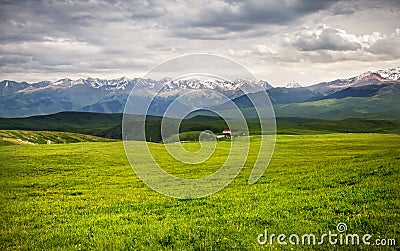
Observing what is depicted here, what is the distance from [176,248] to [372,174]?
1862 cm

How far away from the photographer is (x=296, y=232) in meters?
14.3

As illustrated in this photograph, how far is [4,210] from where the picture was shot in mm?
21672

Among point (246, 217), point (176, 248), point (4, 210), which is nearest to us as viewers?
point (176, 248)

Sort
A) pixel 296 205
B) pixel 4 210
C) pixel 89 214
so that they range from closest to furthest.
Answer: pixel 296 205 < pixel 89 214 < pixel 4 210

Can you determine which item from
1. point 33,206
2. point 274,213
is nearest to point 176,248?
point 274,213

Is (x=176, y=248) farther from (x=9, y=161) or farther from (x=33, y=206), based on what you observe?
(x=9, y=161)

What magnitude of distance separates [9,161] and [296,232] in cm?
5249

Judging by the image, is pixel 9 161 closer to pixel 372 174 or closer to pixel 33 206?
pixel 33 206

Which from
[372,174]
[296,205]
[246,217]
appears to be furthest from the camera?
[372,174]

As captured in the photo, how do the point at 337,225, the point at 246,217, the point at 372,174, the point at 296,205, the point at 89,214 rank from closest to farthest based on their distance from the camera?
the point at 337,225, the point at 246,217, the point at 296,205, the point at 89,214, the point at 372,174

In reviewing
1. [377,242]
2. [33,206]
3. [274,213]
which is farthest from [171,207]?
[377,242]

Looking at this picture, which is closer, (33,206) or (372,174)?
(33,206)

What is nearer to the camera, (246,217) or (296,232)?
(296,232)

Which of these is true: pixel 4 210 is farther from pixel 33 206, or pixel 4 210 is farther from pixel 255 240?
pixel 255 240
